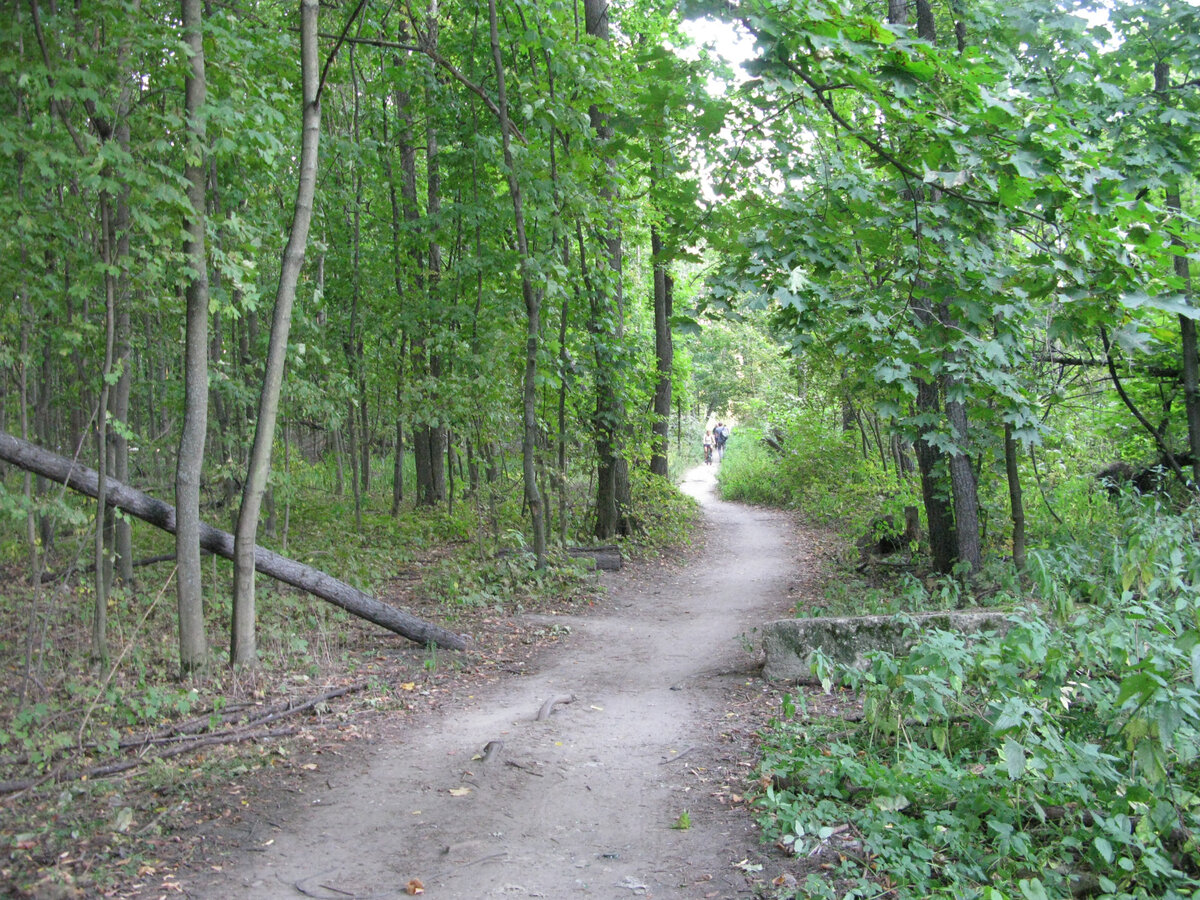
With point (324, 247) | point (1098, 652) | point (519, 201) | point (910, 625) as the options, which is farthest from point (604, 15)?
point (1098, 652)

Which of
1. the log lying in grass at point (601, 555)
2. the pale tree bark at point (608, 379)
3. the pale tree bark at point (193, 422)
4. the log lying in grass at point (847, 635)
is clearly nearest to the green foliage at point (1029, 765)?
the log lying in grass at point (847, 635)

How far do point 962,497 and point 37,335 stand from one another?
33.1 ft

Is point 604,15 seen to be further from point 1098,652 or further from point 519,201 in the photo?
point 1098,652

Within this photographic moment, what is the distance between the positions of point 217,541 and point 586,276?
6928 mm

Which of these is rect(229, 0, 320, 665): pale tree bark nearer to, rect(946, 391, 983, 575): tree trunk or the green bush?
rect(946, 391, 983, 575): tree trunk

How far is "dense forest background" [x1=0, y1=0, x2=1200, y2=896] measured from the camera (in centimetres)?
474

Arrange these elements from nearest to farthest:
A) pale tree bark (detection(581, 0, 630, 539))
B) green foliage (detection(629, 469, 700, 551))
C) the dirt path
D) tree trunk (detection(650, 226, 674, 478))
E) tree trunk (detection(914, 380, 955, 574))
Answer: the dirt path, tree trunk (detection(914, 380, 955, 574)), pale tree bark (detection(581, 0, 630, 539)), green foliage (detection(629, 469, 700, 551)), tree trunk (detection(650, 226, 674, 478))

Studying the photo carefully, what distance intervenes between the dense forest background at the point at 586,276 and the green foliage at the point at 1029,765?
60 mm

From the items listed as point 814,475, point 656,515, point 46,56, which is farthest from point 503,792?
point 814,475

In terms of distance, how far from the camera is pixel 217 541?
7.37 meters

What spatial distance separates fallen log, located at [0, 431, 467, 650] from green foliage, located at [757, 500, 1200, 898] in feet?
13.4

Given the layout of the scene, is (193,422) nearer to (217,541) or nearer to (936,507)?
(217,541)

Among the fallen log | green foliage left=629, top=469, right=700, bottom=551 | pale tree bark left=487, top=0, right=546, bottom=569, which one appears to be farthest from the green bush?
the fallen log

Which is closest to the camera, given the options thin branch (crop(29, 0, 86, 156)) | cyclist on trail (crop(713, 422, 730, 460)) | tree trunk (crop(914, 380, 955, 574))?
thin branch (crop(29, 0, 86, 156))
